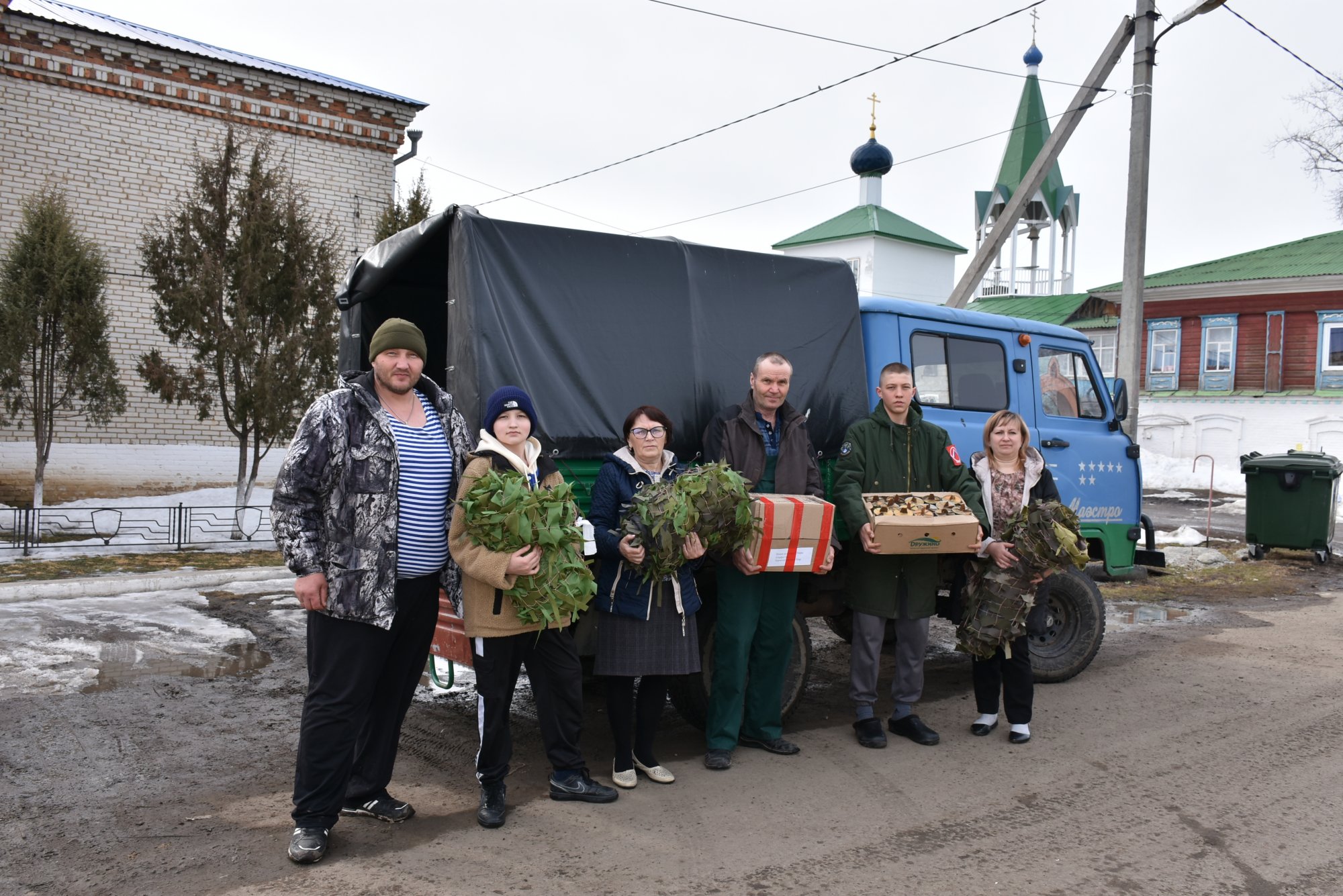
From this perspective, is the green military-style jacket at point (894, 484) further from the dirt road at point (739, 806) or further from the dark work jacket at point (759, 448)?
the dirt road at point (739, 806)

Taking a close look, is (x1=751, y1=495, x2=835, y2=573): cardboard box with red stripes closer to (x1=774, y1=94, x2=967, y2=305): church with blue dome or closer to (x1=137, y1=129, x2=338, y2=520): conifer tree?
(x1=137, y1=129, x2=338, y2=520): conifer tree

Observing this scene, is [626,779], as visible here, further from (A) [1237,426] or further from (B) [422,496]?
(A) [1237,426]

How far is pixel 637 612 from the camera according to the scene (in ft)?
14.3

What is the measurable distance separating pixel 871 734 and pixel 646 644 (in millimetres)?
1457

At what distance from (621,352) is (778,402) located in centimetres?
80

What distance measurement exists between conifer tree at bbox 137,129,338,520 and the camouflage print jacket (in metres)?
9.49

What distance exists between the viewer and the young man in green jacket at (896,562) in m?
5.11

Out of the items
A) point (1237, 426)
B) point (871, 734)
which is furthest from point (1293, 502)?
point (1237, 426)

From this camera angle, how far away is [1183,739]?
524 centimetres

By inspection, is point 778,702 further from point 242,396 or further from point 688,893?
point 242,396

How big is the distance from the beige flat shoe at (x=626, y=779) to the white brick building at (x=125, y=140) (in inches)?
464

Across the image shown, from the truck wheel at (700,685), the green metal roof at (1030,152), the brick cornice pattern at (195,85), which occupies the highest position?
the green metal roof at (1030,152)

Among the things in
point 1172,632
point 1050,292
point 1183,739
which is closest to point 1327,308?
point 1050,292

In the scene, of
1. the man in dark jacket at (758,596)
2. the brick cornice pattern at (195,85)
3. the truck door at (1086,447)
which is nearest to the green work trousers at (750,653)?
the man in dark jacket at (758,596)
